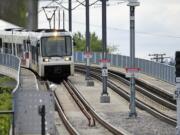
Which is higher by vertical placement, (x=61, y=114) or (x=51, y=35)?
(x=51, y=35)

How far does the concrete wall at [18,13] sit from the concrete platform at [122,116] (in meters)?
53.3

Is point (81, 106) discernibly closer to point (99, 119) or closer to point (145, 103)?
point (145, 103)

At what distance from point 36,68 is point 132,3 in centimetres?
1678

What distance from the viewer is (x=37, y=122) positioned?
1058 inches

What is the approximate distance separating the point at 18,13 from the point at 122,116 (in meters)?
77.3

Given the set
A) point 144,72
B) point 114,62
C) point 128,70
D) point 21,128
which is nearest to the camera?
point 21,128

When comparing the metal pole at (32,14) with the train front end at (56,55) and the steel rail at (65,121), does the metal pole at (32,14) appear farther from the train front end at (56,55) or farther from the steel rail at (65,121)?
the steel rail at (65,121)

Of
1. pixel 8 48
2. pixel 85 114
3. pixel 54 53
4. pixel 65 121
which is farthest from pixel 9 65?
Answer: pixel 65 121

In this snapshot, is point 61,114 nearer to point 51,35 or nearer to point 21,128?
point 21,128

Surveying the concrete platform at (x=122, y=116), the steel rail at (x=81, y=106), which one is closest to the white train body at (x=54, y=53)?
the steel rail at (x=81, y=106)

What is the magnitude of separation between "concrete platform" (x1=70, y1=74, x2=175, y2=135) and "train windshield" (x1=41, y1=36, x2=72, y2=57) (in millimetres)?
2459

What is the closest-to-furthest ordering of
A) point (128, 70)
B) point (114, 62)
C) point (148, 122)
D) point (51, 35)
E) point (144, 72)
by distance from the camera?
point (148, 122) → point (128, 70) → point (51, 35) → point (144, 72) → point (114, 62)

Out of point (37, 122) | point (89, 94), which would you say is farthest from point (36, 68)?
point (37, 122)

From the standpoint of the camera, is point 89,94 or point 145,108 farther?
point 89,94
